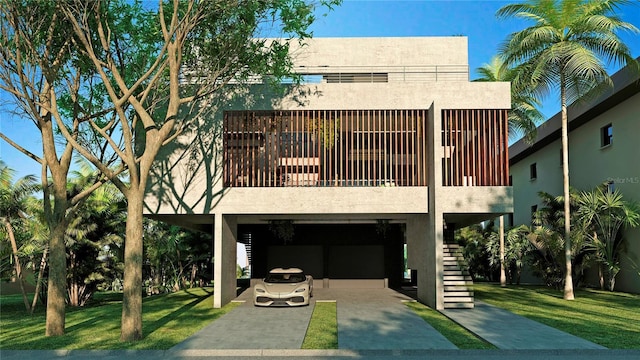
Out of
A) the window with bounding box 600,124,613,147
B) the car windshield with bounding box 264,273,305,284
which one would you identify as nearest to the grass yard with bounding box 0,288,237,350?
the car windshield with bounding box 264,273,305,284

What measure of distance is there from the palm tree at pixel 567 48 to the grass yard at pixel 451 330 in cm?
710

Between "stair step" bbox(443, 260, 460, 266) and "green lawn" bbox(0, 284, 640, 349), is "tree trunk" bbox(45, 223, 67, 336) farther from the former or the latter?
"stair step" bbox(443, 260, 460, 266)

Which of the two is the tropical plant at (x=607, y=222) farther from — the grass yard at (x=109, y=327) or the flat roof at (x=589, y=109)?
the grass yard at (x=109, y=327)

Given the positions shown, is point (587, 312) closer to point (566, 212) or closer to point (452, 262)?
point (452, 262)

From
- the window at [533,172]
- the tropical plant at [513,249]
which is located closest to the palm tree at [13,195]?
the tropical plant at [513,249]

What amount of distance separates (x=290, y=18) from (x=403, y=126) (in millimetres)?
5744

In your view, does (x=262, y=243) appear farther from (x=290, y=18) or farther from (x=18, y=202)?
(x=290, y=18)

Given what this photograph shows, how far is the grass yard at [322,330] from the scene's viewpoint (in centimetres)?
992

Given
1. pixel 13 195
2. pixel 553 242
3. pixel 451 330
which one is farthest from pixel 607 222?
pixel 13 195

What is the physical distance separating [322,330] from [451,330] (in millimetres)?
3026

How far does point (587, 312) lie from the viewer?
1477 cm

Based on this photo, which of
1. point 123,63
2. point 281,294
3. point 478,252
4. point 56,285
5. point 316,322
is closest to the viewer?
point 56,285

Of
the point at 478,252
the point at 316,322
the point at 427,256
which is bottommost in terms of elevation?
the point at 316,322

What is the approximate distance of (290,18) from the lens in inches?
526
